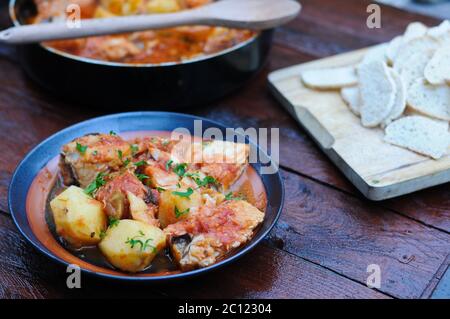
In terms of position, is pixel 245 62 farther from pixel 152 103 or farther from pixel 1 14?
pixel 1 14

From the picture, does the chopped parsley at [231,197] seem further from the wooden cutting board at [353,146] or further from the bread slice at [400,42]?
the bread slice at [400,42]

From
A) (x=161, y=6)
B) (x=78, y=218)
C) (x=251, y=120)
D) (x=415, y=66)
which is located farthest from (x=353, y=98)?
(x=78, y=218)

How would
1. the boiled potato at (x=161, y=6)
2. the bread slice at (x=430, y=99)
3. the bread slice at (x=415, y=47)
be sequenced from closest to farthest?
1. the bread slice at (x=430, y=99)
2. the bread slice at (x=415, y=47)
3. the boiled potato at (x=161, y=6)

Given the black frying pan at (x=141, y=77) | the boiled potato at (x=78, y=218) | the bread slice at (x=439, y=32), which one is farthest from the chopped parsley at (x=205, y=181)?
the bread slice at (x=439, y=32)

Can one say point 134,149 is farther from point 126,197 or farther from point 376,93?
point 376,93

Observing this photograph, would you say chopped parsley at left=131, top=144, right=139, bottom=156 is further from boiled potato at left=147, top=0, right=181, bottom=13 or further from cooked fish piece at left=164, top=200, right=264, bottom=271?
boiled potato at left=147, top=0, right=181, bottom=13
